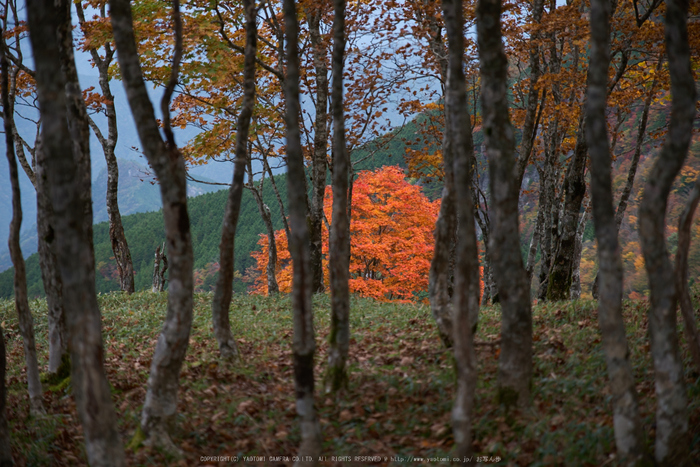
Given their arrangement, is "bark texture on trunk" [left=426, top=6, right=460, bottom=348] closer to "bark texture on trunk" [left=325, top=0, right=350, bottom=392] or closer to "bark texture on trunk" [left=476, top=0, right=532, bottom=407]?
"bark texture on trunk" [left=325, top=0, right=350, bottom=392]

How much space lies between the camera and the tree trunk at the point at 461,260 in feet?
12.9

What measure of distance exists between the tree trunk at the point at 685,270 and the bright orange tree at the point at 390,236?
63.7ft

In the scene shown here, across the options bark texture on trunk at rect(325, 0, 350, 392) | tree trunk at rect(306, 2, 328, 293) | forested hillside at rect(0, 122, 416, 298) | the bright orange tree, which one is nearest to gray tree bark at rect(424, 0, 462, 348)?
bark texture on trunk at rect(325, 0, 350, 392)

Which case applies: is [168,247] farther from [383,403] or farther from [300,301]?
[383,403]

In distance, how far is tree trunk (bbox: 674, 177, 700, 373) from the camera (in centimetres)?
411

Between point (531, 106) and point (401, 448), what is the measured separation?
32.8 feet

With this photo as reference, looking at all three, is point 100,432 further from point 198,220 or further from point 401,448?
point 198,220

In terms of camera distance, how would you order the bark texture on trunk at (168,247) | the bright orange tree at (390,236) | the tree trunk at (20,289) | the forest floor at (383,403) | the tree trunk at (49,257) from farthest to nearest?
1. the bright orange tree at (390,236)
2. the tree trunk at (49,257)
3. the tree trunk at (20,289)
4. the bark texture on trunk at (168,247)
5. the forest floor at (383,403)

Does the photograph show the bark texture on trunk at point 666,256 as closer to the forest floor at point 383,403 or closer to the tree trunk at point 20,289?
the forest floor at point 383,403

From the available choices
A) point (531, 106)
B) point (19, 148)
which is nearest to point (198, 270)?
point (19, 148)

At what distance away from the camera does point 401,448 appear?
15.1 feet

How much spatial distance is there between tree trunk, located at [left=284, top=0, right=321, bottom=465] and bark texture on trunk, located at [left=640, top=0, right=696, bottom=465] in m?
2.91

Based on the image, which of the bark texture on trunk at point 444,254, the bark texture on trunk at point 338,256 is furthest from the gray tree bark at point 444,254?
the bark texture on trunk at point 338,256

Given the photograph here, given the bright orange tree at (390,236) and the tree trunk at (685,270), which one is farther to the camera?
the bright orange tree at (390,236)
